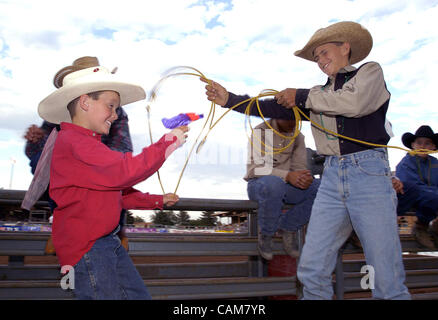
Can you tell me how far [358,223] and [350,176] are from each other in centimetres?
29

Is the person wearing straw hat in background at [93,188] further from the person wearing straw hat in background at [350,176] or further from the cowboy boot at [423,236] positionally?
the cowboy boot at [423,236]

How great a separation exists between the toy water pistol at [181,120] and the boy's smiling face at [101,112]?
320 millimetres

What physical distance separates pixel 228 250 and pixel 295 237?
0.70 meters

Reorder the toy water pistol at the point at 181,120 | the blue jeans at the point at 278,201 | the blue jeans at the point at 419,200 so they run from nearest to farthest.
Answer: the toy water pistol at the point at 181,120
the blue jeans at the point at 278,201
the blue jeans at the point at 419,200

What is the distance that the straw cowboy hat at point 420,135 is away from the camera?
14.5ft

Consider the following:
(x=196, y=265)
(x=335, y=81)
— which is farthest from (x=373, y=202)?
(x=196, y=265)

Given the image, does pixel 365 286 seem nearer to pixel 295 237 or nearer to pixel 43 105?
pixel 295 237

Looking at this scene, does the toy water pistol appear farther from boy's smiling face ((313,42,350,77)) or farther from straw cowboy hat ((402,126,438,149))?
straw cowboy hat ((402,126,438,149))

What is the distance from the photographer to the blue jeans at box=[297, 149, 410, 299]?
1.98 m

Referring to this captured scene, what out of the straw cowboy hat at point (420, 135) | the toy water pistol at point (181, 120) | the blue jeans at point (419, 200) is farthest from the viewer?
the straw cowboy hat at point (420, 135)

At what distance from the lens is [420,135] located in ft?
14.8

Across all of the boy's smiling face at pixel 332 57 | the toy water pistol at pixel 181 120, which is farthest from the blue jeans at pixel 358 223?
the toy water pistol at pixel 181 120

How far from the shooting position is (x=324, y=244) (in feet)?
7.18

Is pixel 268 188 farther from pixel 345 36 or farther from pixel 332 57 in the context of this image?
pixel 345 36
